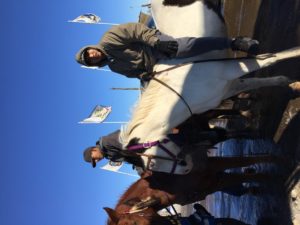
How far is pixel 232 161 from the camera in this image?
20.3ft

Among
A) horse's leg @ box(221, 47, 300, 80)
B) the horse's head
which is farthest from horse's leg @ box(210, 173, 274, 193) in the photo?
horse's leg @ box(221, 47, 300, 80)

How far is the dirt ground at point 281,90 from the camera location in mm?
5672


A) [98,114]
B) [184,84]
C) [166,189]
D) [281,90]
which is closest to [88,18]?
[98,114]

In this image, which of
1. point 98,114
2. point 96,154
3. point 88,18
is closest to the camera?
point 96,154

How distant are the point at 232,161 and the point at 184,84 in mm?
1789

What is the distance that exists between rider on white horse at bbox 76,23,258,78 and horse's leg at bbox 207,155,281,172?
5.62ft

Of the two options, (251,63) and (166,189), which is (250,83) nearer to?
(251,63)

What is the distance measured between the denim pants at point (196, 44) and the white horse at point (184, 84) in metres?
0.14

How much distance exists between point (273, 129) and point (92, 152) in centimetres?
307

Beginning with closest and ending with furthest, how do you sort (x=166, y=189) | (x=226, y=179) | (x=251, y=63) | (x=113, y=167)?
(x=251, y=63)
(x=166, y=189)
(x=226, y=179)
(x=113, y=167)

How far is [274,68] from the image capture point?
7082 mm

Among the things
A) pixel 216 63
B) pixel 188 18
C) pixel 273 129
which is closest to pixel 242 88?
pixel 216 63

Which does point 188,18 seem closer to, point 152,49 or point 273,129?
point 152,49

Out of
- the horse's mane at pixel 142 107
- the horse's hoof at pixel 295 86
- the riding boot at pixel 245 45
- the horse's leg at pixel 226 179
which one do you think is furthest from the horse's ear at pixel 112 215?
the horse's hoof at pixel 295 86
